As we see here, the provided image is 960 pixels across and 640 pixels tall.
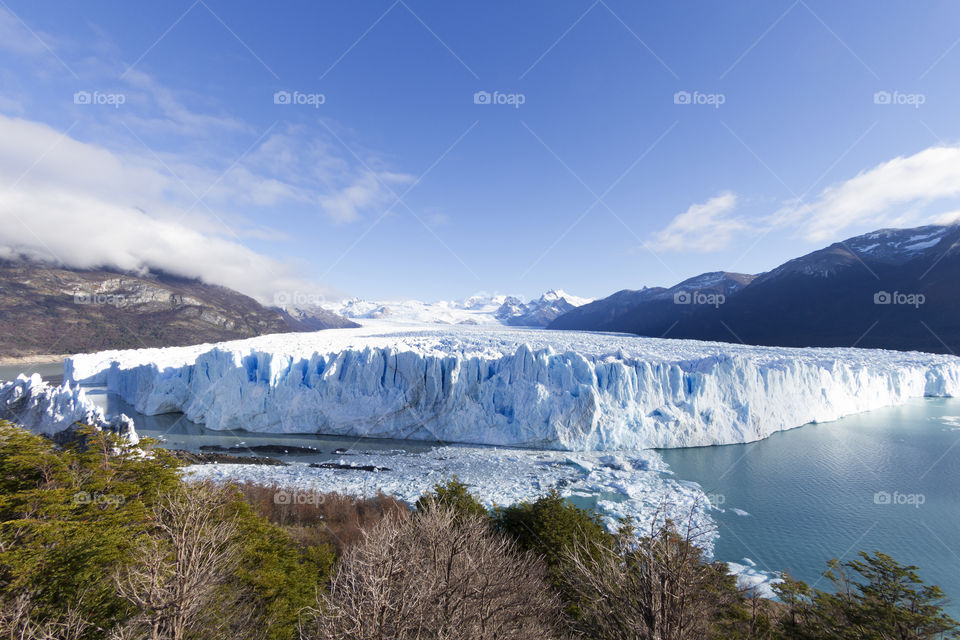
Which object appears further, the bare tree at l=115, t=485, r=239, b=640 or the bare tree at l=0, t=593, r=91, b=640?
the bare tree at l=115, t=485, r=239, b=640

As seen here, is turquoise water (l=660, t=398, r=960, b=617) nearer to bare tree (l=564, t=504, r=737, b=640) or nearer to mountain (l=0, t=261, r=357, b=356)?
bare tree (l=564, t=504, r=737, b=640)

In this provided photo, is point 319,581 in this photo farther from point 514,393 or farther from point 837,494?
point 837,494

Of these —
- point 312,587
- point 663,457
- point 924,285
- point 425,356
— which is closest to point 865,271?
point 924,285

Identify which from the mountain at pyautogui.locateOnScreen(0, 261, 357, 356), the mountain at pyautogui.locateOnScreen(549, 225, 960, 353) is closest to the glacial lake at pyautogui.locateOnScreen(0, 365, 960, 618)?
the mountain at pyautogui.locateOnScreen(549, 225, 960, 353)

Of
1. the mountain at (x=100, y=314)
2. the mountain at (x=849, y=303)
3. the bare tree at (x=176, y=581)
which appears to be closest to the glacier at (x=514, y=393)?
the mountain at (x=849, y=303)

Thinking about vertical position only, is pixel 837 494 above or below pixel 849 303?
below

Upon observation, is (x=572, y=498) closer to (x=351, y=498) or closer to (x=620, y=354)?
(x=351, y=498)

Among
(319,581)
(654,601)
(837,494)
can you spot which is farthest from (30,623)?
(837,494)
